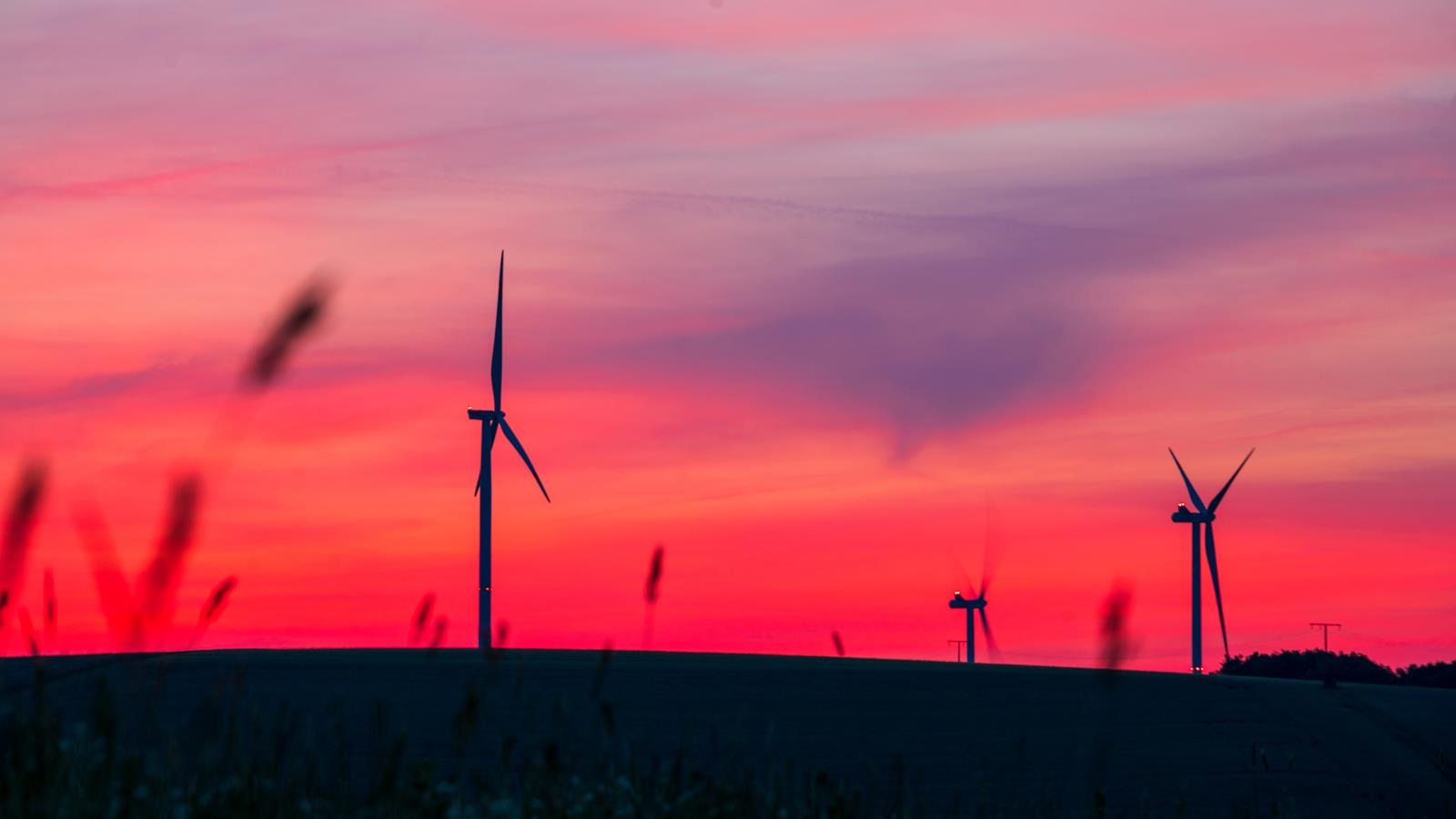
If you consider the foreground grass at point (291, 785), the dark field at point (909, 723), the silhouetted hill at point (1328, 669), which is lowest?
the foreground grass at point (291, 785)

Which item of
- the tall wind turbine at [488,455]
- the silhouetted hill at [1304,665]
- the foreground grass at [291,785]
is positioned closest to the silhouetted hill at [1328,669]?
the silhouetted hill at [1304,665]

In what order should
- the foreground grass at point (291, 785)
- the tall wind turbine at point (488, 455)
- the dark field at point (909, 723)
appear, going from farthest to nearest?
the tall wind turbine at point (488, 455) → the dark field at point (909, 723) → the foreground grass at point (291, 785)

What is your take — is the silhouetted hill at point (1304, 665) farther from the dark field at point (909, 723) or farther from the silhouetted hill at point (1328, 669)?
the dark field at point (909, 723)

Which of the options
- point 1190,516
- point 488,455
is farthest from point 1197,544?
point 488,455

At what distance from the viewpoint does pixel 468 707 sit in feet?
36.2

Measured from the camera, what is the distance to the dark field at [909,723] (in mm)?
23062

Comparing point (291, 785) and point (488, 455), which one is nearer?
point (291, 785)

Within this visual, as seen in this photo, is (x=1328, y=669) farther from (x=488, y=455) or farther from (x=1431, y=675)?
(x=488, y=455)

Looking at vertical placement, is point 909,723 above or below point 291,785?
above

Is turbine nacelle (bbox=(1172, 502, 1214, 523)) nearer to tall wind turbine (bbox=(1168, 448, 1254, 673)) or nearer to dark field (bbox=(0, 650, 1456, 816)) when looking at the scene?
tall wind turbine (bbox=(1168, 448, 1254, 673))

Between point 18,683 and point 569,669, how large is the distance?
12.4 metres

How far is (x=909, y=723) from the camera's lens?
29.2 m

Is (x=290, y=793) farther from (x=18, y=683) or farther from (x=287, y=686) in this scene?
(x=287, y=686)

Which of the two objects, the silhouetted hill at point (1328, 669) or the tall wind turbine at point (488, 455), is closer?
the tall wind turbine at point (488, 455)
